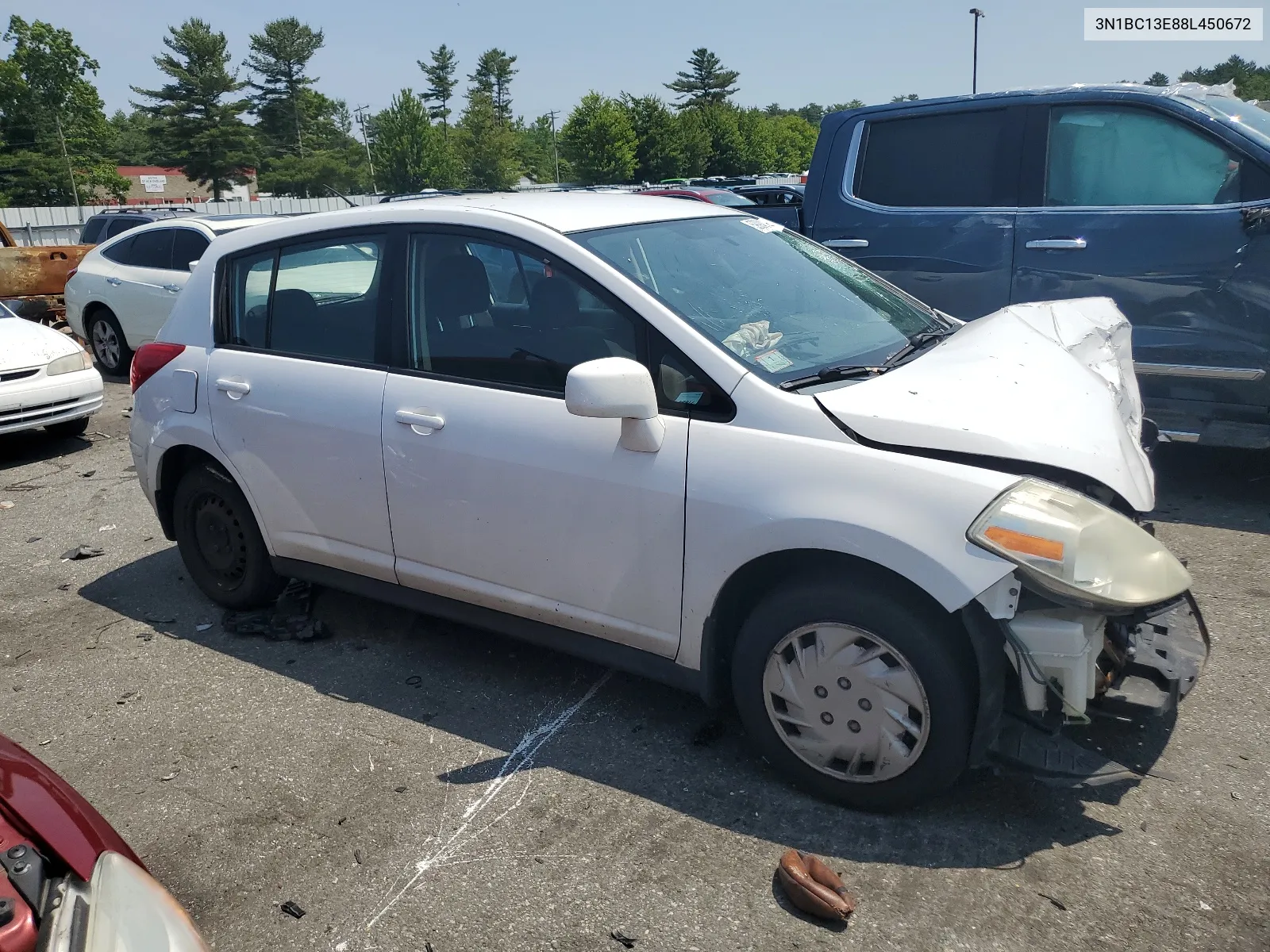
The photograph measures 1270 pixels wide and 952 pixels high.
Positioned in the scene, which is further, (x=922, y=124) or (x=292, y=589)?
(x=922, y=124)

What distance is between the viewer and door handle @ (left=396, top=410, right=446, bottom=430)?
369 centimetres

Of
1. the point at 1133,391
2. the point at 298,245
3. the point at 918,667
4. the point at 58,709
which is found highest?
the point at 298,245

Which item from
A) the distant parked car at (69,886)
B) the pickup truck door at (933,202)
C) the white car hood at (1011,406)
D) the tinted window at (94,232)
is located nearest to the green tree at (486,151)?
the tinted window at (94,232)

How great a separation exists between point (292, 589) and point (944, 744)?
3.24m

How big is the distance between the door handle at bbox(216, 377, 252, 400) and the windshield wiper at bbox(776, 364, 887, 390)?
2357mm

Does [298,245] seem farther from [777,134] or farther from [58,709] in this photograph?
[777,134]

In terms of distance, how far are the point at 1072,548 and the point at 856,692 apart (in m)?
0.71

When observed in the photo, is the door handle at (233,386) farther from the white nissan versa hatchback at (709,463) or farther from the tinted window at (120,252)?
the tinted window at (120,252)

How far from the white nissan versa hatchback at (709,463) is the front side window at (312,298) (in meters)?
0.01

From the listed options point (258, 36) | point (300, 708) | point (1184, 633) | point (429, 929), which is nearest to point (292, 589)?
point (300, 708)

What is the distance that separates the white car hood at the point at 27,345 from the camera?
8.05m

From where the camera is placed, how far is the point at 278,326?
4.35 m

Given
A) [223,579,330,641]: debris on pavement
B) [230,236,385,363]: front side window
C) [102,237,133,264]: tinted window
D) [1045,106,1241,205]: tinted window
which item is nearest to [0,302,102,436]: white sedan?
[102,237,133,264]: tinted window

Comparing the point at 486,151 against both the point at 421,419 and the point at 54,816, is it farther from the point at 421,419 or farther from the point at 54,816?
the point at 54,816
